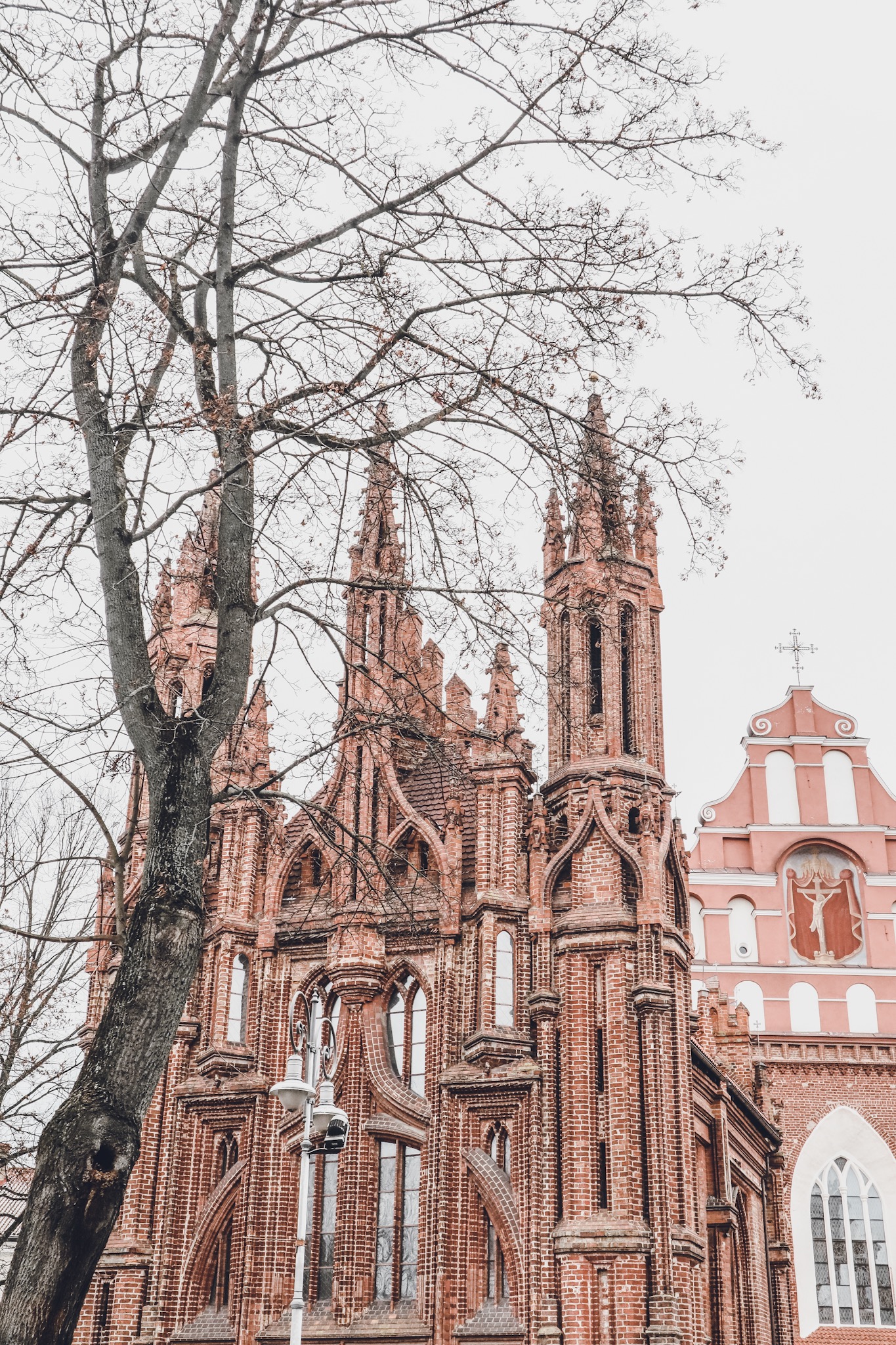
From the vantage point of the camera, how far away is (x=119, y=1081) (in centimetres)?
701

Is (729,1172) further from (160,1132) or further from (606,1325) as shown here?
(160,1132)

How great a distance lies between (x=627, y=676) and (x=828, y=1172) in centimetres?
1434

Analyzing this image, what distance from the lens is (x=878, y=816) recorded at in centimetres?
3378

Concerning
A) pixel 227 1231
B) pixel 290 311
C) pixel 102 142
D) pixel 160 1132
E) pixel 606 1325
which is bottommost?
pixel 606 1325

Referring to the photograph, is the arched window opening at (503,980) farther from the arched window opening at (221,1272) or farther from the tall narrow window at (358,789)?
the arched window opening at (221,1272)

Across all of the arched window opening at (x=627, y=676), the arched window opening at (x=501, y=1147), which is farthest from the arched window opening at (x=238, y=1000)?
the arched window opening at (x=627, y=676)

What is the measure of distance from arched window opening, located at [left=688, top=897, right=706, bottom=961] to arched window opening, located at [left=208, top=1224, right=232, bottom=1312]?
51.5ft

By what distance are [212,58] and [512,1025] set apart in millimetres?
12862

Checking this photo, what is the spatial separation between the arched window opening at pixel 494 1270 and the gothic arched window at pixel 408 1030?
6.95ft

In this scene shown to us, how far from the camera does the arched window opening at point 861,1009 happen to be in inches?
1220

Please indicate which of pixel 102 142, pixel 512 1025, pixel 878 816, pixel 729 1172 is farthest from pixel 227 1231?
pixel 878 816

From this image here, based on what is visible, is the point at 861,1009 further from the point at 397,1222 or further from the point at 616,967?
the point at 397,1222

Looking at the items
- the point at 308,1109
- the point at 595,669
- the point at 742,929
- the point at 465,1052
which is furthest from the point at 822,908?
the point at 308,1109

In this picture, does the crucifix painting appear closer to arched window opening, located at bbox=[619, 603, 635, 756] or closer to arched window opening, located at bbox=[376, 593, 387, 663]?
arched window opening, located at bbox=[619, 603, 635, 756]
